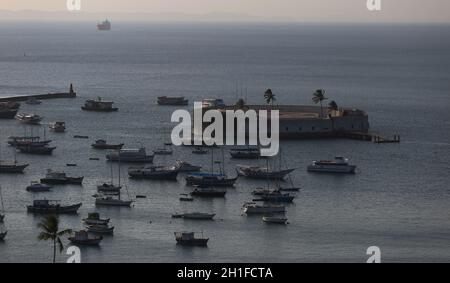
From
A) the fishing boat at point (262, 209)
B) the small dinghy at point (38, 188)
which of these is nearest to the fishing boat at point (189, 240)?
the fishing boat at point (262, 209)

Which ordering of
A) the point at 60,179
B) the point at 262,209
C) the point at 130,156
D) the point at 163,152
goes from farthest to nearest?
the point at 163,152
the point at 130,156
the point at 60,179
the point at 262,209

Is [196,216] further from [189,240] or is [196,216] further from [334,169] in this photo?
[334,169]

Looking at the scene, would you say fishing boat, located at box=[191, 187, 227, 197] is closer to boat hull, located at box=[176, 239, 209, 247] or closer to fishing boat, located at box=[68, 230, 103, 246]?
boat hull, located at box=[176, 239, 209, 247]

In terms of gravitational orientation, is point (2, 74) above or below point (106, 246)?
above

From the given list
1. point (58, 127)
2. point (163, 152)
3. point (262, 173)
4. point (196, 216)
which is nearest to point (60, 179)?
point (262, 173)

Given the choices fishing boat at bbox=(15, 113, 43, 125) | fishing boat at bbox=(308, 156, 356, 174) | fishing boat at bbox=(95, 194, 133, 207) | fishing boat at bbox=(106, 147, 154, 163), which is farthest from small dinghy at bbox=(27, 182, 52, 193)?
fishing boat at bbox=(15, 113, 43, 125)

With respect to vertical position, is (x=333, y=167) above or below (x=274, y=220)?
above

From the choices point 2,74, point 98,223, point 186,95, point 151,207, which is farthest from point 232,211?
point 2,74
